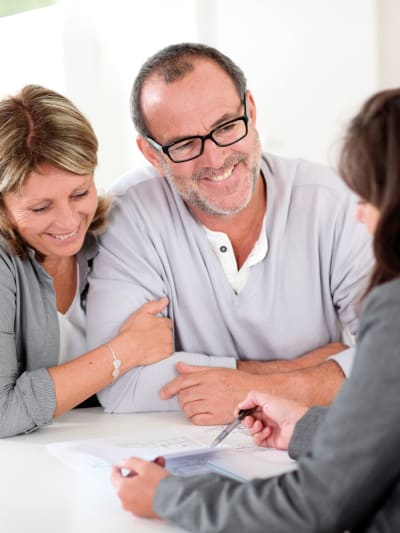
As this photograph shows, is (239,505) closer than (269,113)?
Yes

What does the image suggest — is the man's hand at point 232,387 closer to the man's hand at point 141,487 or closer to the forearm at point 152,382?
the forearm at point 152,382

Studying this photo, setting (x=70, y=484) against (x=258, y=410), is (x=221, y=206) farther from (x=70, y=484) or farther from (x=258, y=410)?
(x=70, y=484)

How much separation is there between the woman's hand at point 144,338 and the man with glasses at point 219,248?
28 mm

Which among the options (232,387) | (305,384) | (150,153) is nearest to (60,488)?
(232,387)

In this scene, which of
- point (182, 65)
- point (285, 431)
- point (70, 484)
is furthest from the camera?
point (182, 65)

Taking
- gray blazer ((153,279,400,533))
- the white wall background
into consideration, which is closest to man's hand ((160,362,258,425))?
gray blazer ((153,279,400,533))

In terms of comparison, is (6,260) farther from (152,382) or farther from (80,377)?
(152,382)

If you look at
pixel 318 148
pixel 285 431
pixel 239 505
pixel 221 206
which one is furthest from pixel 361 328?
pixel 318 148

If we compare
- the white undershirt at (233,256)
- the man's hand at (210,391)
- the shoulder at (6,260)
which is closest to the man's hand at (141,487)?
the man's hand at (210,391)

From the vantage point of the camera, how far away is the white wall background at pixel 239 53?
3.14m

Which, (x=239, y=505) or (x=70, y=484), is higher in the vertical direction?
(x=239, y=505)

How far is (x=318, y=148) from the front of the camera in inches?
129

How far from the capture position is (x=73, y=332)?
2092 mm

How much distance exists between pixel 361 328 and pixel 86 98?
95.2 inches
